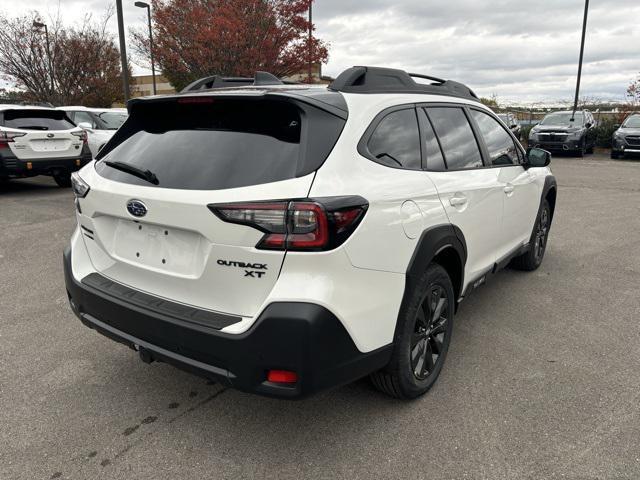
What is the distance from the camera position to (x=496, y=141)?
13.2 feet

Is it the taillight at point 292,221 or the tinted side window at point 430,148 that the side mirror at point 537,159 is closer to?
the tinted side window at point 430,148

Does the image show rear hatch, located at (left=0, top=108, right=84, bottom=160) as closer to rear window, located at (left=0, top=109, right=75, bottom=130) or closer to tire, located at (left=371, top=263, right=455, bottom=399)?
rear window, located at (left=0, top=109, right=75, bottom=130)

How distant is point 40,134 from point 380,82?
28.5 feet

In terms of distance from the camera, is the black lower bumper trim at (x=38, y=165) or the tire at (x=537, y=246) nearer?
the tire at (x=537, y=246)

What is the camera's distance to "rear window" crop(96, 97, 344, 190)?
2.17 meters

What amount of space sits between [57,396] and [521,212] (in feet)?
12.0

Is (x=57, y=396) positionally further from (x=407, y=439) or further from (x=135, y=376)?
(x=407, y=439)

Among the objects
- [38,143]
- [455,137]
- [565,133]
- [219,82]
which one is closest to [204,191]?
[219,82]

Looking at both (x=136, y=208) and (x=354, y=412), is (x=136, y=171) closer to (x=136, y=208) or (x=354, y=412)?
(x=136, y=208)

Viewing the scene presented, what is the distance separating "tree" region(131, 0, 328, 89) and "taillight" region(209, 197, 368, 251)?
48.2ft

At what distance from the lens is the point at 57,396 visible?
9.64 ft

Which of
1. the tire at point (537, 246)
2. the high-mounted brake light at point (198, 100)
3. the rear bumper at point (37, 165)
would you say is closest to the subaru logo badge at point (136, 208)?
the high-mounted brake light at point (198, 100)

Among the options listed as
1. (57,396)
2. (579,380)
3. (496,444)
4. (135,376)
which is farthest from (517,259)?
(57,396)

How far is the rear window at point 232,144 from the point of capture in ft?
7.11
